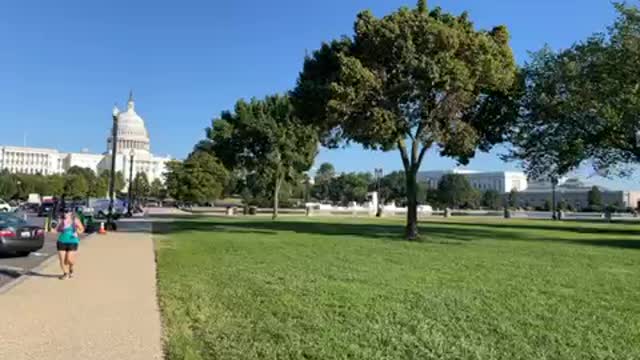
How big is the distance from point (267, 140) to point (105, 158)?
12865 centimetres

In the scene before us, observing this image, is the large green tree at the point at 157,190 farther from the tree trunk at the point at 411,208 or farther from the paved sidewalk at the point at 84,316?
the paved sidewalk at the point at 84,316

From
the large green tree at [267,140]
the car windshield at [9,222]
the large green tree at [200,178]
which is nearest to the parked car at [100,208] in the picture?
the large green tree at [267,140]

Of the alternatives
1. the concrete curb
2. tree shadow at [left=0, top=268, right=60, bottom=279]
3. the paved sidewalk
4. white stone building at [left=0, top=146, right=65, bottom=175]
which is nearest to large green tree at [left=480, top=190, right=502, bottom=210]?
white stone building at [left=0, top=146, right=65, bottom=175]

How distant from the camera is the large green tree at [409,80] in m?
27.1

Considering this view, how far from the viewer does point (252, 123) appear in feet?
180

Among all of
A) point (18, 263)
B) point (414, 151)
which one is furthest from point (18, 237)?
point (414, 151)

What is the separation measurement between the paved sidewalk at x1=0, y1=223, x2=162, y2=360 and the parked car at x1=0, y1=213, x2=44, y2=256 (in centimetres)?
352

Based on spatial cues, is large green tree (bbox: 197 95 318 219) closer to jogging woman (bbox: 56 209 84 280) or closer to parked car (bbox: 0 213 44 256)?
parked car (bbox: 0 213 44 256)

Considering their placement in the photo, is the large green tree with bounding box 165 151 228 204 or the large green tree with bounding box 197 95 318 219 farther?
the large green tree with bounding box 165 151 228 204

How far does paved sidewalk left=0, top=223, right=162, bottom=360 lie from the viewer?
23.8 feet

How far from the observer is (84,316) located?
30.6ft

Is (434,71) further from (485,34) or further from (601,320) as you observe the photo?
Result: (601,320)

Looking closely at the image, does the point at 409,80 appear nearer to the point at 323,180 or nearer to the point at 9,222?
the point at 9,222

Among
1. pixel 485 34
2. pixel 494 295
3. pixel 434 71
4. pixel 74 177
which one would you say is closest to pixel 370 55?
pixel 434 71
